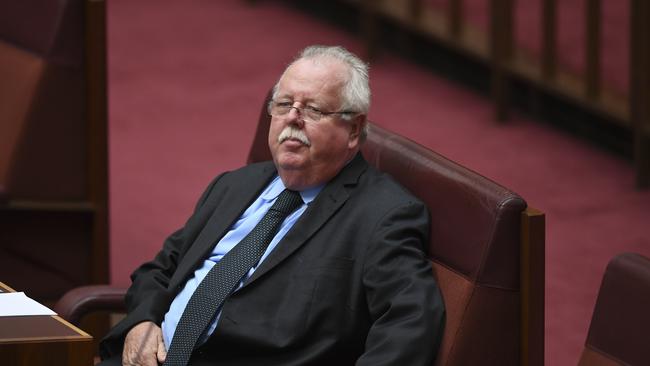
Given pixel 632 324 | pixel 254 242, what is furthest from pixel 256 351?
pixel 632 324

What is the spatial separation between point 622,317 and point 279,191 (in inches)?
38.2

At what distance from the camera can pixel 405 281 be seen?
9.39 ft

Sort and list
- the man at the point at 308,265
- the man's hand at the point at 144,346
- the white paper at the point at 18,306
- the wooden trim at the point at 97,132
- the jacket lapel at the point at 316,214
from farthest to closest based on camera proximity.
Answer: the wooden trim at the point at 97,132 → the man's hand at the point at 144,346 → the jacket lapel at the point at 316,214 → the man at the point at 308,265 → the white paper at the point at 18,306

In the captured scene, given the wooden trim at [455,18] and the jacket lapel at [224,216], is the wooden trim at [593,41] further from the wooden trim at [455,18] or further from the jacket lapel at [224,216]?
the jacket lapel at [224,216]

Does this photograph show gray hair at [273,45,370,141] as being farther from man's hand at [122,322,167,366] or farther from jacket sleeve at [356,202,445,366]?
man's hand at [122,322,167,366]

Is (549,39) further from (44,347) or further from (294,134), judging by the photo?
(44,347)

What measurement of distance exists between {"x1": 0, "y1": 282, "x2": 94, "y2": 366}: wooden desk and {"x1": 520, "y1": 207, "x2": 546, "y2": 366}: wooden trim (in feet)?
2.62

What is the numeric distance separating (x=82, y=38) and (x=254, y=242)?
129cm

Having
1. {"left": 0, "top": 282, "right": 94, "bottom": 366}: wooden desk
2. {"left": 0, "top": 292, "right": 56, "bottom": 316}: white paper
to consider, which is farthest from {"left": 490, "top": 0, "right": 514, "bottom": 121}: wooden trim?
{"left": 0, "top": 282, "right": 94, "bottom": 366}: wooden desk

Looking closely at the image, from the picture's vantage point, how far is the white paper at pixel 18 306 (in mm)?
2750

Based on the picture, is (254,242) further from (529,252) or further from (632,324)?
(632,324)

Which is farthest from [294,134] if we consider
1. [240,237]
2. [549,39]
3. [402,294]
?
[549,39]

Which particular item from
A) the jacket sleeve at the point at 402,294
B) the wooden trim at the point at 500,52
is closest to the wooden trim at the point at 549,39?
the wooden trim at the point at 500,52

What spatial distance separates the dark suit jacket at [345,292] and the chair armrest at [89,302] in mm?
337
